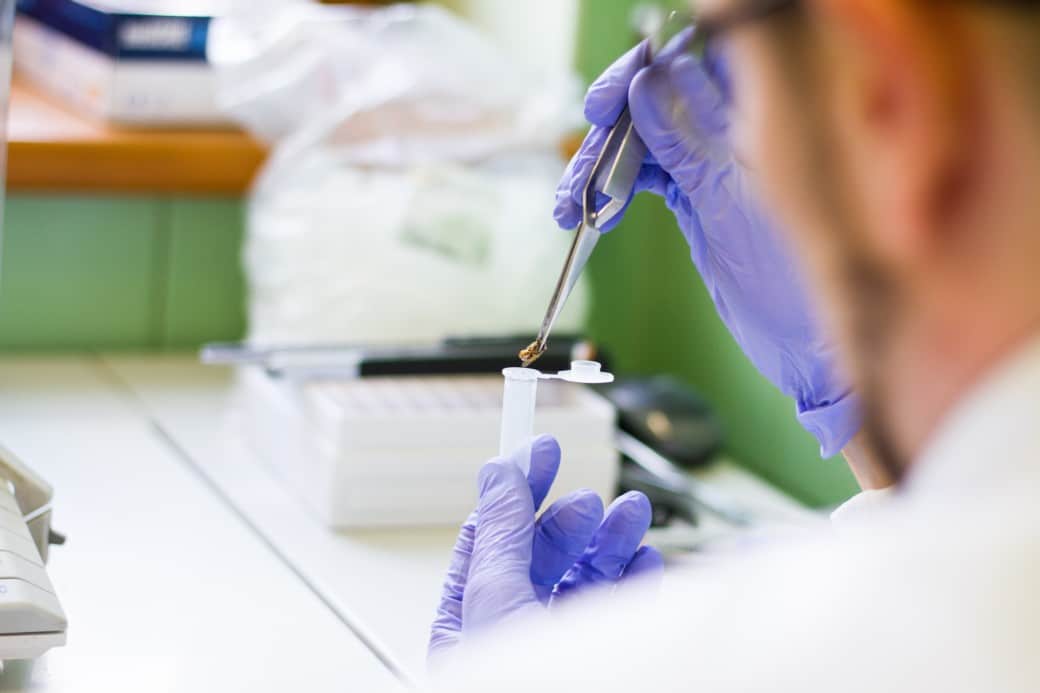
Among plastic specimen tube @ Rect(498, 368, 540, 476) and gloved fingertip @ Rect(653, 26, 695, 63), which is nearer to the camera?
gloved fingertip @ Rect(653, 26, 695, 63)

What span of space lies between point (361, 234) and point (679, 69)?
0.92 meters

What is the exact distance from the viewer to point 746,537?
1.45 meters

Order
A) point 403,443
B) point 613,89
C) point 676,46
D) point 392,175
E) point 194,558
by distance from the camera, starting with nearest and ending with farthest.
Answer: point 676,46 → point 613,89 → point 194,558 → point 403,443 → point 392,175

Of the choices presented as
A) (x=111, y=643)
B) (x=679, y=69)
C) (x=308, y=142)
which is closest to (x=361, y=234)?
(x=308, y=142)

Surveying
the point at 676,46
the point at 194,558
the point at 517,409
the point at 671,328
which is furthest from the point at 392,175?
the point at 676,46

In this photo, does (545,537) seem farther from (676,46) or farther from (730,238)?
(676,46)

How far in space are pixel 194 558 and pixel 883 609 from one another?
0.85 meters

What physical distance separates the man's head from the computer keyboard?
614 millimetres

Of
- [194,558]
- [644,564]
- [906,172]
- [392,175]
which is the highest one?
[906,172]

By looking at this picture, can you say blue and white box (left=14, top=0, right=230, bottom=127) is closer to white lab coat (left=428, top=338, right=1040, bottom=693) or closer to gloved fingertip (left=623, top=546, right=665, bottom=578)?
gloved fingertip (left=623, top=546, right=665, bottom=578)

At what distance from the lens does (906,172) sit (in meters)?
0.53

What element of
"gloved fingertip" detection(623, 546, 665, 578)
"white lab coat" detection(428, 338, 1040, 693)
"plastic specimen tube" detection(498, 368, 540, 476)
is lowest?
"gloved fingertip" detection(623, 546, 665, 578)

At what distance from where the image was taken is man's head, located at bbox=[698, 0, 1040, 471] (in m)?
0.52

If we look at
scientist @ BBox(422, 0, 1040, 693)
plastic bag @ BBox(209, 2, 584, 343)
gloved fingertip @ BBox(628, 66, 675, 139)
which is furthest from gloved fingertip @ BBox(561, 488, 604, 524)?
plastic bag @ BBox(209, 2, 584, 343)
